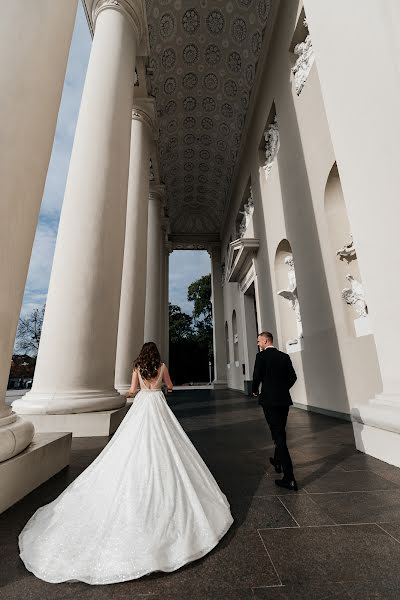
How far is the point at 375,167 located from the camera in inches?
211

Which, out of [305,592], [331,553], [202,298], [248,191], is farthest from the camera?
[202,298]

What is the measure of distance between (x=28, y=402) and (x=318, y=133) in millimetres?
12188

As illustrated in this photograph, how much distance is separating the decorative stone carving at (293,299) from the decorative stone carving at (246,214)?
343 inches

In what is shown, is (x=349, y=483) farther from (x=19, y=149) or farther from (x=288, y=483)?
(x=19, y=149)

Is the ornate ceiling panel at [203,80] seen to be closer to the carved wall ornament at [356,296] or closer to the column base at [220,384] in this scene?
the carved wall ornament at [356,296]

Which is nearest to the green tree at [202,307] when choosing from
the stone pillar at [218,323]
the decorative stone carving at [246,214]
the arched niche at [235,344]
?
the stone pillar at [218,323]

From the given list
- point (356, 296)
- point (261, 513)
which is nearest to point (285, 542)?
point (261, 513)

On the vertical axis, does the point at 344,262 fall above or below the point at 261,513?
above

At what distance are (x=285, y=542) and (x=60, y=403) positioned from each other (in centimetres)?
540

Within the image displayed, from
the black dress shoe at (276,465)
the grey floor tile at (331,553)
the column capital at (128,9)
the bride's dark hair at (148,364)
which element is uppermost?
the column capital at (128,9)

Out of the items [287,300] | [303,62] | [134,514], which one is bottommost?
[134,514]

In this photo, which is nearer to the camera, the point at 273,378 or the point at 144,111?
the point at 273,378

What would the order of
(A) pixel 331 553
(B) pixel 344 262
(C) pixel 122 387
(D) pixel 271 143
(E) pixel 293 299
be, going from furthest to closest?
(D) pixel 271 143 < (E) pixel 293 299 < (C) pixel 122 387 < (B) pixel 344 262 < (A) pixel 331 553

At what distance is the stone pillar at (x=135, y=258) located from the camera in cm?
1197
